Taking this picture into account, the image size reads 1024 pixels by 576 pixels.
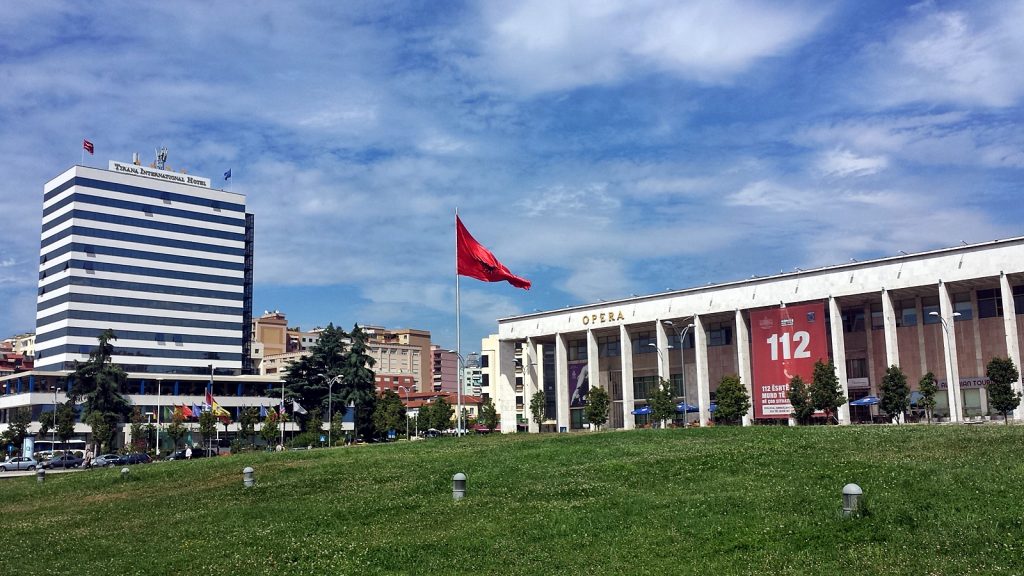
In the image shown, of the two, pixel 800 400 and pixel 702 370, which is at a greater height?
pixel 702 370

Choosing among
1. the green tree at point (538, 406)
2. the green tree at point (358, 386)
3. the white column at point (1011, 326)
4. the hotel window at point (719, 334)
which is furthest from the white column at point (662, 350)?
the green tree at point (358, 386)

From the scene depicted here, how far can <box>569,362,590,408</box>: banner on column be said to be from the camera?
105 meters

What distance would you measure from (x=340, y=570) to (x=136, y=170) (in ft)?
519

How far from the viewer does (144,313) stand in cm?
15712

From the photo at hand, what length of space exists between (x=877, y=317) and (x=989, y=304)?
33.6 ft

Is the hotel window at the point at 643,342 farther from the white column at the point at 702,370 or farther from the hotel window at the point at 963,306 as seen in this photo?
the hotel window at the point at 963,306

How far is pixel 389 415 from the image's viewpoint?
106 m

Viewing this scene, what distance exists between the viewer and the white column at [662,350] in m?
93.4

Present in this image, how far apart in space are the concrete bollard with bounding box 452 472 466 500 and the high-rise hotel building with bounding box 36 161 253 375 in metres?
136

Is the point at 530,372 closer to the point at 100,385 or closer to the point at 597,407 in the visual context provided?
the point at 597,407

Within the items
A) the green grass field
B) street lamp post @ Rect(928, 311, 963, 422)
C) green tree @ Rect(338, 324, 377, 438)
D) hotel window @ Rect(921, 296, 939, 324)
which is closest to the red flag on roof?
the green grass field

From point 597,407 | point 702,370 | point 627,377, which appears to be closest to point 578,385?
point 627,377

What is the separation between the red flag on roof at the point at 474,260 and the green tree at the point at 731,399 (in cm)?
3577

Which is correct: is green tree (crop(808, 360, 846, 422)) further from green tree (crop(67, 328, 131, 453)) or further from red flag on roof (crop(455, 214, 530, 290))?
green tree (crop(67, 328, 131, 453))
